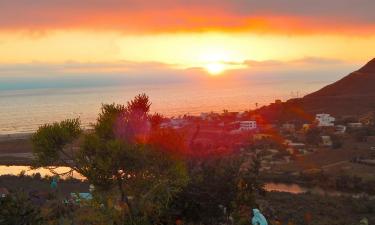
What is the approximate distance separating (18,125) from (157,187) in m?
101

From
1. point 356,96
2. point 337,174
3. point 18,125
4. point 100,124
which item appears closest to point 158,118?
point 100,124

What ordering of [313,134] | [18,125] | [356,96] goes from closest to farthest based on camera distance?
[313,134], [356,96], [18,125]

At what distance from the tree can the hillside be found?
71.2 metres

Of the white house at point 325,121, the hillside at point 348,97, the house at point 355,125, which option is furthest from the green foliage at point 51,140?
the hillside at point 348,97

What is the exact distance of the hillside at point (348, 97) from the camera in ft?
260

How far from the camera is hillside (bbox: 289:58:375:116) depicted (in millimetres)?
79250

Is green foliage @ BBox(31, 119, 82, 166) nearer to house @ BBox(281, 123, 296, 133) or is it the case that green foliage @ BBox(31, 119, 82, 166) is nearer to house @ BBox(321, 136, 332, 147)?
house @ BBox(321, 136, 332, 147)

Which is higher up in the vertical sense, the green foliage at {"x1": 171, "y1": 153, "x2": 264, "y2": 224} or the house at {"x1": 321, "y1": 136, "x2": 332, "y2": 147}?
the green foliage at {"x1": 171, "y1": 153, "x2": 264, "y2": 224}

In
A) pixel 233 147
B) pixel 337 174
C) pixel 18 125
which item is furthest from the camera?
pixel 18 125

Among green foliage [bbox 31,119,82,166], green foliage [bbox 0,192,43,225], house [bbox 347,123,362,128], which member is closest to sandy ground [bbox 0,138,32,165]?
house [bbox 347,123,362,128]

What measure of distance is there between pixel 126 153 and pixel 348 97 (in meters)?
81.1

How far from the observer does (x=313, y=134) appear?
5644 centimetres

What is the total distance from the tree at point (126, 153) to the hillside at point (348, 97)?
71.2m

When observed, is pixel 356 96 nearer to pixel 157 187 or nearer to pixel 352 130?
pixel 352 130
